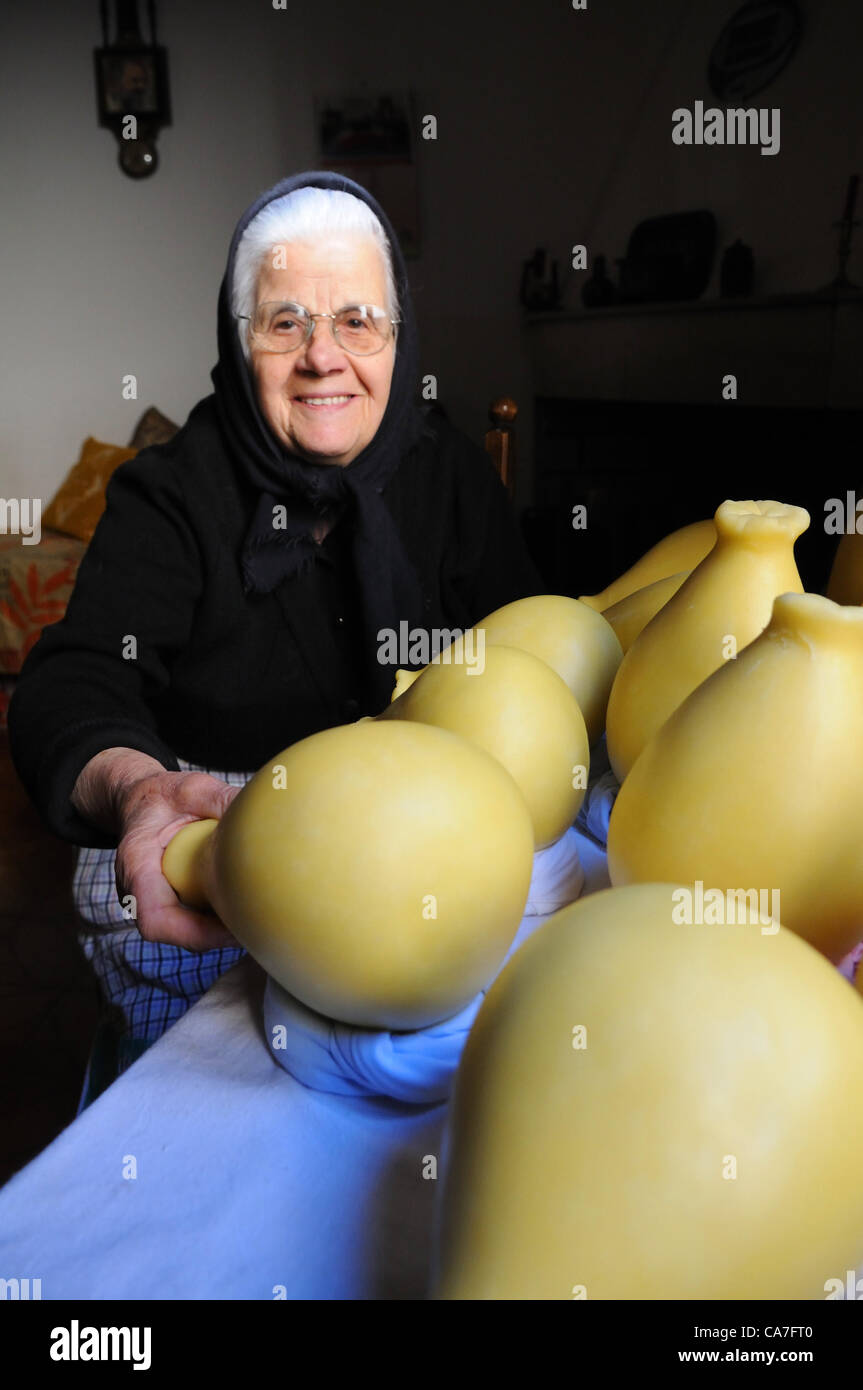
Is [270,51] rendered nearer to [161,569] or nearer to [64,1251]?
[161,569]

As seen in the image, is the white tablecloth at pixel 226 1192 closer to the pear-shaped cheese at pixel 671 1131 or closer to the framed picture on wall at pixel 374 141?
the pear-shaped cheese at pixel 671 1131

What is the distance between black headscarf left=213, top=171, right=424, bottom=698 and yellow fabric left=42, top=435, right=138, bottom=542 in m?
2.55

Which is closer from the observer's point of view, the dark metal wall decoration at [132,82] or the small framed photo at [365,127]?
the dark metal wall decoration at [132,82]

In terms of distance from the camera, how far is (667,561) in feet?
2.36

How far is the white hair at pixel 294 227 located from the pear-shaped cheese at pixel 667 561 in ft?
1.67

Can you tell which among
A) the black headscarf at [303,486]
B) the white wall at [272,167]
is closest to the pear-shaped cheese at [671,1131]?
the black headscarf at [303,486]

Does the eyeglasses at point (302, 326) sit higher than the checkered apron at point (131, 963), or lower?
higher

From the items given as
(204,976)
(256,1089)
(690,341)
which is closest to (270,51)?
(690,341)

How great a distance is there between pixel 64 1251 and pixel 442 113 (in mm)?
3926

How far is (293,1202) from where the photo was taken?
1.17ft

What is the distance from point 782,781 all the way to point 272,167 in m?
3.79

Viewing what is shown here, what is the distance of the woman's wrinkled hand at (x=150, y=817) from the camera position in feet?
1.60
